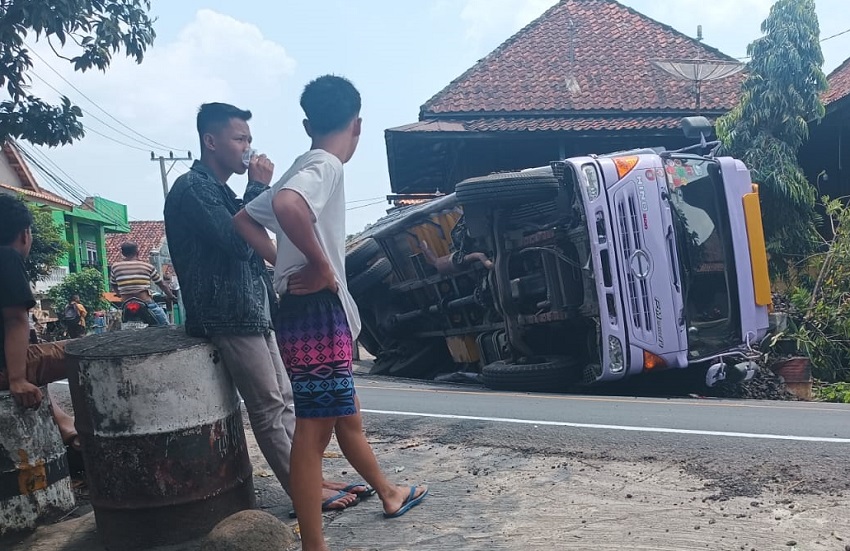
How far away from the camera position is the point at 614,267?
21.0 ft

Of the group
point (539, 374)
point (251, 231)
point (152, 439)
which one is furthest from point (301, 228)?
point (539, 374)

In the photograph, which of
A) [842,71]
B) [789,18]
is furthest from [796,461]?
[842,71]

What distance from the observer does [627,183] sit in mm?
6605

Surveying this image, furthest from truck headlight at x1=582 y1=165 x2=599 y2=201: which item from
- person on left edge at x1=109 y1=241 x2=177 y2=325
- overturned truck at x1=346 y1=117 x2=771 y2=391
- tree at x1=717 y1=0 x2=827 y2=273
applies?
tree at x1=717 y1=0 x2=827 y2=273

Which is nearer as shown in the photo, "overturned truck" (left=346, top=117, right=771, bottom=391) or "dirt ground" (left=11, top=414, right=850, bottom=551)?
"dirt ground" (left=11, top=414, right=850, bottom=551)

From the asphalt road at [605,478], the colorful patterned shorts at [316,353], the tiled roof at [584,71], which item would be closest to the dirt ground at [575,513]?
the asphalt road at [605,478]

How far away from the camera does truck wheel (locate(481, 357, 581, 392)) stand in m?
7.15

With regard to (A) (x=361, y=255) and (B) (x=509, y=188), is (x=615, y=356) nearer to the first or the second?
(B) (x=509, y=188)

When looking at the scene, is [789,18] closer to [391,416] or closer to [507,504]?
[391,416]

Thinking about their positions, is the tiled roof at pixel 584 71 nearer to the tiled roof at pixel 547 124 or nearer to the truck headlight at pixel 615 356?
the tiled roof at pixel 547 124

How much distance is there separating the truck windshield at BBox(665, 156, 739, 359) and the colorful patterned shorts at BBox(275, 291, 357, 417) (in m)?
4.77

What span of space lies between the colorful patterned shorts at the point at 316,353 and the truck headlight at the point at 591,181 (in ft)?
13.6

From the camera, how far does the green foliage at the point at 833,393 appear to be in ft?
26.9

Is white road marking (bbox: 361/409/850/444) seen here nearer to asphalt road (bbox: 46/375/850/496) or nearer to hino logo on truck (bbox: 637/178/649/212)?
asphalt road (bbox: 46/375/850/496)
